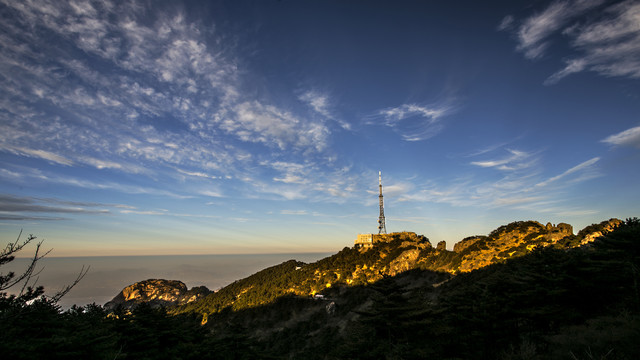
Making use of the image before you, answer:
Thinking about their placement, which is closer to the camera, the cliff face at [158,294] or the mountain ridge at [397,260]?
the mountain ridge at [397,260]

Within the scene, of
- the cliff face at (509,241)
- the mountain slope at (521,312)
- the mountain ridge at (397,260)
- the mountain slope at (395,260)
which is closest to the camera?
the mountain slope at (521,312)

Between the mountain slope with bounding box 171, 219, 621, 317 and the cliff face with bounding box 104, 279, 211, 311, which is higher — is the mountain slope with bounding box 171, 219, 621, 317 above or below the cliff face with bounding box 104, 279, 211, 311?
above

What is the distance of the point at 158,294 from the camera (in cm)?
12719

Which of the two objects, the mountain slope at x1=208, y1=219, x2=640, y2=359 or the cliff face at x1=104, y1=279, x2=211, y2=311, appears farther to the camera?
the cliff face at x1=104, y1=279, x2=211, y2=311

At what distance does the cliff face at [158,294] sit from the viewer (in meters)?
120

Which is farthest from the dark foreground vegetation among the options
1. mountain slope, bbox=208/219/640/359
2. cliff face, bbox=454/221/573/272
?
cliff face, bbox=454/221/573/272

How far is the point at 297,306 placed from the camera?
5506 centimetres

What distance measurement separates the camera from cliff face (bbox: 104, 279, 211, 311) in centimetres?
11962

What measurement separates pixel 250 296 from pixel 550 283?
2515 inches

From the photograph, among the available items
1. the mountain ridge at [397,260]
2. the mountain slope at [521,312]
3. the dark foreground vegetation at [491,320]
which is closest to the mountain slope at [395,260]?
the mountain ridge at [397,260]

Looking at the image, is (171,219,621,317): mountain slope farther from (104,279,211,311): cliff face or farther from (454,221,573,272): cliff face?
(104,279,211,311): cliff face

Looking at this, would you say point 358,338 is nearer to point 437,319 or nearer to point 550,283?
point 437,319

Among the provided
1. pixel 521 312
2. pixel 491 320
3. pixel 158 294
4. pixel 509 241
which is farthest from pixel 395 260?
pixel 158 294

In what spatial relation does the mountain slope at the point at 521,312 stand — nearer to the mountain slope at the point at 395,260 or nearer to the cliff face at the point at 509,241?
the mountain slope at the point at 395,260
